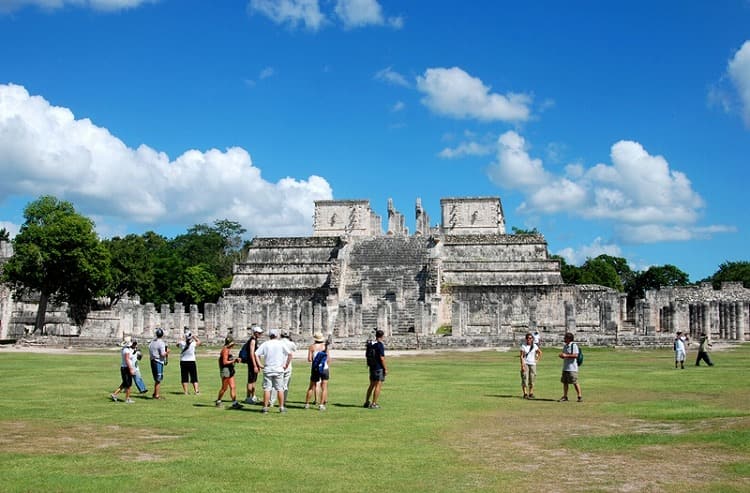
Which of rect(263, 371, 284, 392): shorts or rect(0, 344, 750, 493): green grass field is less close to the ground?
rect(263, 371, 284, 392): shorts

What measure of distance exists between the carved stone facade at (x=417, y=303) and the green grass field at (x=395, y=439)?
19.9m

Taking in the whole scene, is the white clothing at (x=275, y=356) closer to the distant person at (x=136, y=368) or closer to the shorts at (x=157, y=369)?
the shorts at (x=157, y=369)

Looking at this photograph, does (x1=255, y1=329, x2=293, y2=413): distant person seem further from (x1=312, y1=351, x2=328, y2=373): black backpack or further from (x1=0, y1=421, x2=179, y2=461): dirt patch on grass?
(x1=0, y1=421, x2=179, y2=461): dirt patch on grass

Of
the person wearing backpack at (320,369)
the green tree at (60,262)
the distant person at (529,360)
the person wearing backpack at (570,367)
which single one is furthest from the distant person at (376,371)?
the green tree at (60,262)

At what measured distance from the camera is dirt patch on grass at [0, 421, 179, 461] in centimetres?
1053

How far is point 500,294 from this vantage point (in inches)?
1993

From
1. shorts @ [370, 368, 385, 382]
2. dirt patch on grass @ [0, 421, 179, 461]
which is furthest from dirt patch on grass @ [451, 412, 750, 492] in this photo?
dirt patch on grass @ [0, 421, 179, 461]

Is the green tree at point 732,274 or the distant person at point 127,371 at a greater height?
the green tree at point 732,274

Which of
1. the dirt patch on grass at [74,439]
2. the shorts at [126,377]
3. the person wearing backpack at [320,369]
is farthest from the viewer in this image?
the shorts at [126,377]

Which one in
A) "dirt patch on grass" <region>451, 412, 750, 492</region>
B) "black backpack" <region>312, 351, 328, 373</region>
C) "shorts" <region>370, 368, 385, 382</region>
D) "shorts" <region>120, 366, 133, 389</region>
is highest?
"black backpack" <region>312, 351, 328, 373</region>

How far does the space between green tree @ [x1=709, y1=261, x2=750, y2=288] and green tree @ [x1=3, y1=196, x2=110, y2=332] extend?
69.8 meters

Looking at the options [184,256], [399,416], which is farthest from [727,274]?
[399,416]

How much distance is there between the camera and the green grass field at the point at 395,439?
8.95m

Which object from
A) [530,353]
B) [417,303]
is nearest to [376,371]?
[530,353]
